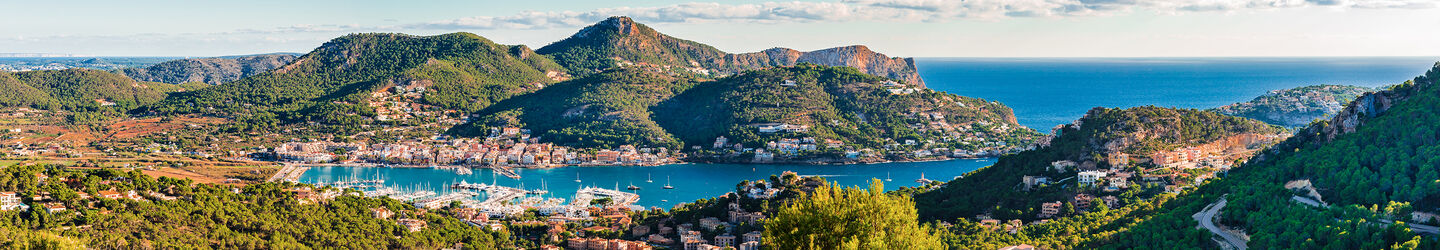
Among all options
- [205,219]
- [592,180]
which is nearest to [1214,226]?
[205,219]

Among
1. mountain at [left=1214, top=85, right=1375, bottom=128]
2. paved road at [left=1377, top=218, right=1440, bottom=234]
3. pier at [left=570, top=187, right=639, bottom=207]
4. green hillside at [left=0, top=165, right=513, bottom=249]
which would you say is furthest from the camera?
mountain at [left=1214, top=85, right=1375, bottom=128]

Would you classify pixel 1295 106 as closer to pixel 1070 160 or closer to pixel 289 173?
pixel 1070 160

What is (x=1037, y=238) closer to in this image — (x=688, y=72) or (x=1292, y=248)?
(x=1292, y=248)

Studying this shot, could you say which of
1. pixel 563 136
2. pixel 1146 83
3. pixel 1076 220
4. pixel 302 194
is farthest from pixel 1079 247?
pixel 1146 83

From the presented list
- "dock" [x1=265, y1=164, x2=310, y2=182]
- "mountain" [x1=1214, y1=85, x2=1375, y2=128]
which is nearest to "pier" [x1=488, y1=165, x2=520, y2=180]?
"dock" [x1=265, y1=164, x2=310, y2=182]

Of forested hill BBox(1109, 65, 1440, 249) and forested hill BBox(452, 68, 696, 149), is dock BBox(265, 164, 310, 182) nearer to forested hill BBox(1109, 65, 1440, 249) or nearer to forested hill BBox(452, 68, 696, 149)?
forested hill BBox(452, 68, 696, 149)

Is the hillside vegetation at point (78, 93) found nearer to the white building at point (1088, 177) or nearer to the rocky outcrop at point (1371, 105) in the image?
the white building at point (1088, 177)
